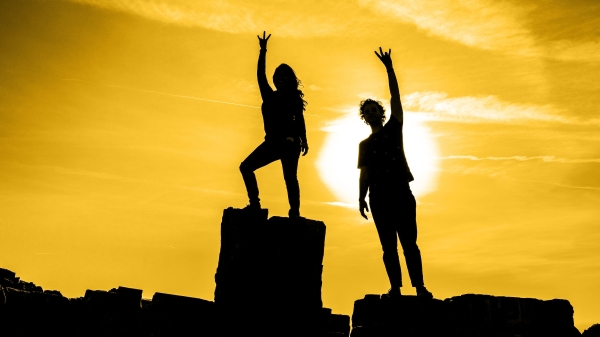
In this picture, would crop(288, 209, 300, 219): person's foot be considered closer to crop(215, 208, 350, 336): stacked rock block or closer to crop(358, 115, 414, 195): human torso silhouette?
crop(215, 208, 350, 336): stacked rock block

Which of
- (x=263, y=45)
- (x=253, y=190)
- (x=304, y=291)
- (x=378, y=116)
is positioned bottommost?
(x=304, y=291)

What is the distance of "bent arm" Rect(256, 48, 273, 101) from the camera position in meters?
9.19

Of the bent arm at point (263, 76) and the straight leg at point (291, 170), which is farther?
the bent arm at point (263, 76)

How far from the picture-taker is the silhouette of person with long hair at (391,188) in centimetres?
759

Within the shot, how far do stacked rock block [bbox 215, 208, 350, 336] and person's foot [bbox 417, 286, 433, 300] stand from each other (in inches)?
57.5

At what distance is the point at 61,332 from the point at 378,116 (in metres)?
5.81

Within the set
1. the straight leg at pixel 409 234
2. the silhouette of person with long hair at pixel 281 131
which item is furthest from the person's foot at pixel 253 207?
the straight leg at pixel 409 234

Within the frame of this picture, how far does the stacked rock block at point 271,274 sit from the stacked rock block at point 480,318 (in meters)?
1.35

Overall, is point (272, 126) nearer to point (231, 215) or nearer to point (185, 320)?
point (231, 215)

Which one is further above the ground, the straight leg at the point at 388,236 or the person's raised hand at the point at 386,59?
the person's raised hand at the point at 386,59

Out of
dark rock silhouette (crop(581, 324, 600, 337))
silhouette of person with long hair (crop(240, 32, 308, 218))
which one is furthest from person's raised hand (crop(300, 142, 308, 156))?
dark rock silhouette (crop(581, 324, 600, 337))

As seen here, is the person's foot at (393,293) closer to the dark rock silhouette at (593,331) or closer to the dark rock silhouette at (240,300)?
the dark rock silhouette at (240,300)

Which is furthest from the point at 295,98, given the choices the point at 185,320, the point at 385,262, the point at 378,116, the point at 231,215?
the point at 185,320

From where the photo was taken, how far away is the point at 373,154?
26.3 feet
